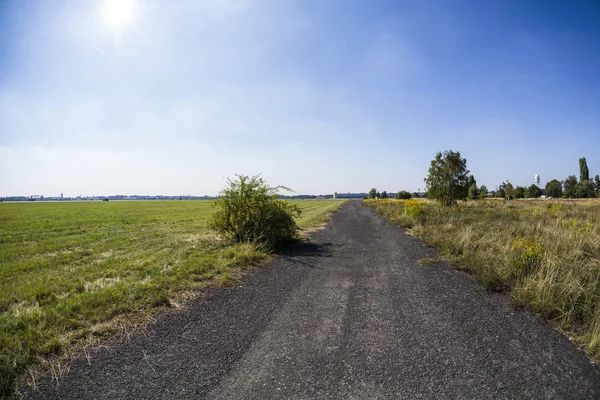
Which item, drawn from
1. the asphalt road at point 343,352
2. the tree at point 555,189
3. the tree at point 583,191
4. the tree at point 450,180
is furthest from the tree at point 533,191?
the asphalt road at point 343,352

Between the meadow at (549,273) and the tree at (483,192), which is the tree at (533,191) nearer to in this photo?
the tree at (483,192)

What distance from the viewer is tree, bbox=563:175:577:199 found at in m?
72.4

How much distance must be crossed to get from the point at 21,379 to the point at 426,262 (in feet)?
29.2

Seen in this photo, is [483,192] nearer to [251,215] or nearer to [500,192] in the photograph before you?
[500,192]

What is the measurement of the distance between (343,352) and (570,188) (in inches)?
3981

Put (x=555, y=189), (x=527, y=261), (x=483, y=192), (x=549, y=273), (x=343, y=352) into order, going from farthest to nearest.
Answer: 1. (x=555, y=189)
2. (x=483, y=192)
3. (x=527, y=261)
4. (x=549, y=273)
5. (x=343, y=352)

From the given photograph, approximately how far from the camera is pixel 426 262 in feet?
27.8

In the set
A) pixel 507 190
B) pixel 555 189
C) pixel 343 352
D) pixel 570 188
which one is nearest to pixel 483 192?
pixel 507 190

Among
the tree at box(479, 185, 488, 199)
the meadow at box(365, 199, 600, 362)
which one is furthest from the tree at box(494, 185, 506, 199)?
the meadow at box(365, 199, 600, 362)

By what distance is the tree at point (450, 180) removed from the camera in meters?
28.3

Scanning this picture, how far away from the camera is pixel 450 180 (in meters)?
28.3

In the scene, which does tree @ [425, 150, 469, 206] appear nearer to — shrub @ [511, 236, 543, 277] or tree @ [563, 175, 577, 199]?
shrub @ [511, 236, 543, 277]

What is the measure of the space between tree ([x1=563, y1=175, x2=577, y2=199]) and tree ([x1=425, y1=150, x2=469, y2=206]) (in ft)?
228

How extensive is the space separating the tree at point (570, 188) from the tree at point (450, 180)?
228 ft
